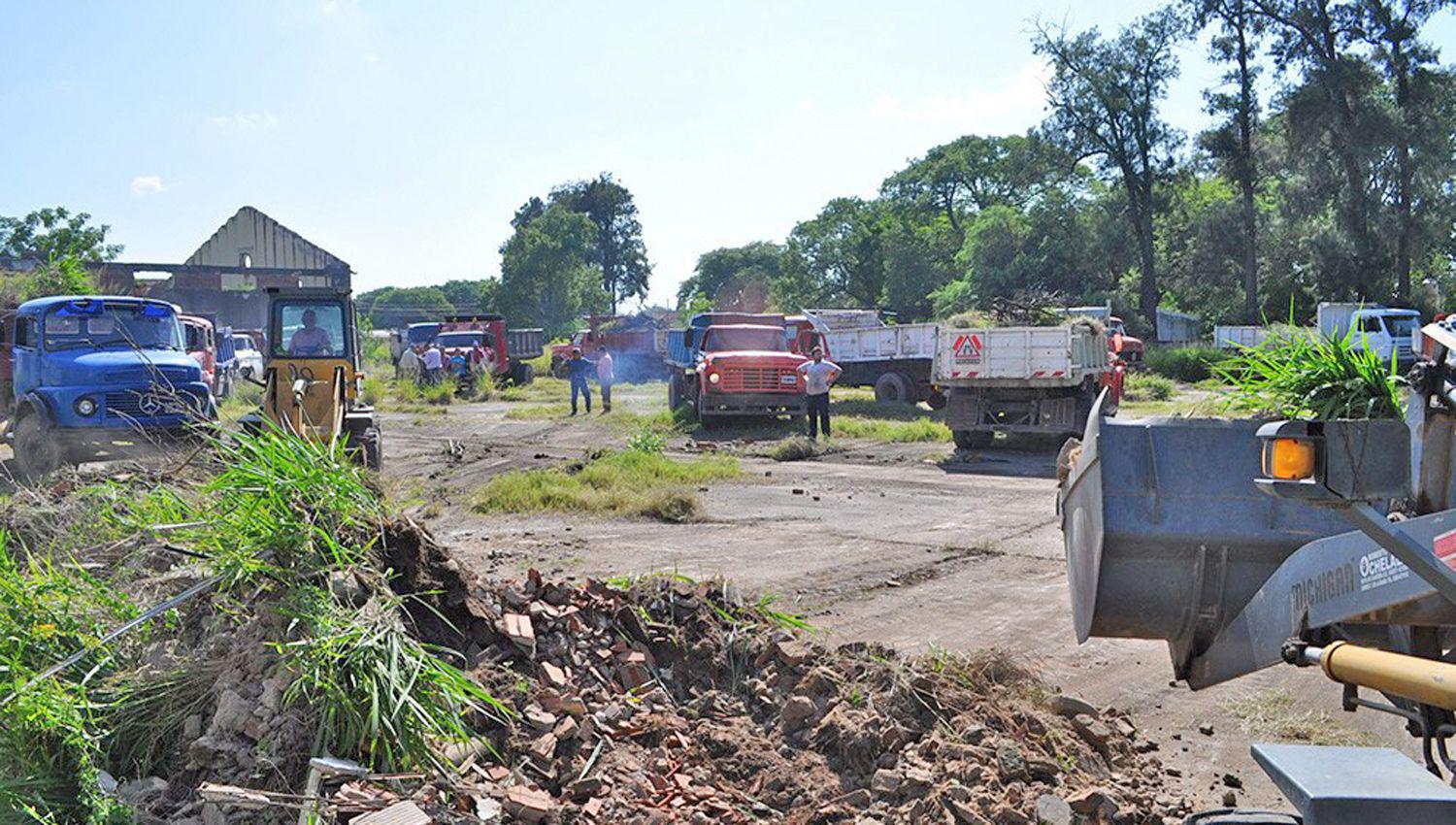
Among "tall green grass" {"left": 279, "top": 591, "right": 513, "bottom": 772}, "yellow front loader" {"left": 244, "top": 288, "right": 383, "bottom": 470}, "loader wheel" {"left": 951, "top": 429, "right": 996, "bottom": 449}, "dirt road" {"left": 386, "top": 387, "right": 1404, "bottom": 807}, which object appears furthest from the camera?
"loader wheel" {"left": 951, "top": 429, "right": 996, "bottom": 449}

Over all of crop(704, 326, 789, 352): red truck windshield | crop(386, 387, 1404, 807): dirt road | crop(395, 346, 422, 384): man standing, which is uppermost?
crop(704, 326, 789, 352): red truck windshield

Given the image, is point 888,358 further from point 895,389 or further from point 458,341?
point 458,341

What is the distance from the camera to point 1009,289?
49250 millimetres

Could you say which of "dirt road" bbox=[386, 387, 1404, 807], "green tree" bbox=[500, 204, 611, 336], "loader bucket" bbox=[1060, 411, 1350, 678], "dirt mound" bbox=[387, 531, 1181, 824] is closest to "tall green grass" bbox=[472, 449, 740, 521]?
"dirt road" bbox=[386, 387, 1404, 807]

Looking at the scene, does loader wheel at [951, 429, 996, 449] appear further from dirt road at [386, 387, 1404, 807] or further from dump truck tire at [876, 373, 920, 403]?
dump truck tire at [876, 373, 920, 403]

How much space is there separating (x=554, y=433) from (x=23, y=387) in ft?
32.9

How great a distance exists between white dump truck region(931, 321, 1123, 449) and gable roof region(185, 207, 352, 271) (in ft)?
121

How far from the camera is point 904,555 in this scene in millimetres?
10828

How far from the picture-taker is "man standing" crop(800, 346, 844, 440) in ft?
66.2

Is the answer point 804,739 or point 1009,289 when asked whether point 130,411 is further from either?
point 1009,289

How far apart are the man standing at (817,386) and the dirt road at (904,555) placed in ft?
3.61

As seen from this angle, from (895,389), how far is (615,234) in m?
76.9

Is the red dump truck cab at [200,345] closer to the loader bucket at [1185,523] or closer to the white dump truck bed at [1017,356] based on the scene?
the white dump truck bed at [1017,356]

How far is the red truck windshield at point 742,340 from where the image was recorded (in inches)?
901
